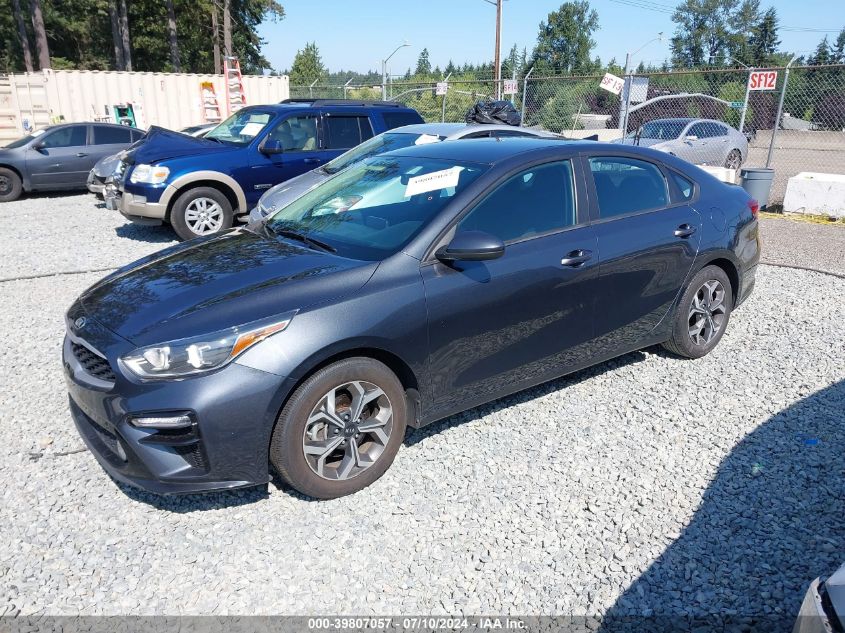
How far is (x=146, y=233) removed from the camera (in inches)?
383

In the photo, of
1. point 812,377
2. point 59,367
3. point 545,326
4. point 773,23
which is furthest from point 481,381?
point 773,23

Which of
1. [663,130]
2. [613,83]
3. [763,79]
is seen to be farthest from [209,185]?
[663,130]

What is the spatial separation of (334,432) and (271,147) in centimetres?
674

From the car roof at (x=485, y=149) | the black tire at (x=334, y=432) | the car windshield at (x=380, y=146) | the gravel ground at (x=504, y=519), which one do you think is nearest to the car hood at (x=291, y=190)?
the car windshield at (x=380, y=146)

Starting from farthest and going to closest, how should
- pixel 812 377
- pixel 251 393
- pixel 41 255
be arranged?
1. pixel 41 255
2. pixel 812 377
3. pixel 251 393

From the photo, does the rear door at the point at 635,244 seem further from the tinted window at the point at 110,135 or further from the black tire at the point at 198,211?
the tinted window at the point at 110,135

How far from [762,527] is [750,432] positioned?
38.4 inches

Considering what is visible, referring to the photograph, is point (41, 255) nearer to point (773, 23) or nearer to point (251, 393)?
point (251, 393)

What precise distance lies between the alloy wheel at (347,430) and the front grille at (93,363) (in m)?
0.93

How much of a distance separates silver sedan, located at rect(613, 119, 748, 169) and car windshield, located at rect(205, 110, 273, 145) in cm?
813

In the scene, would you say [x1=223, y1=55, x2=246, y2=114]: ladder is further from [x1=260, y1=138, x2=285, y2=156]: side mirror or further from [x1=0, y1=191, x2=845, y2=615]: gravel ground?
[x1=0, y1=191, x2=845, y2=615]: gravel ground

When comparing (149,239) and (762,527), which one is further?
(149,239)

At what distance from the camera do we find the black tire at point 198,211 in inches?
344

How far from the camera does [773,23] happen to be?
83.0 m
